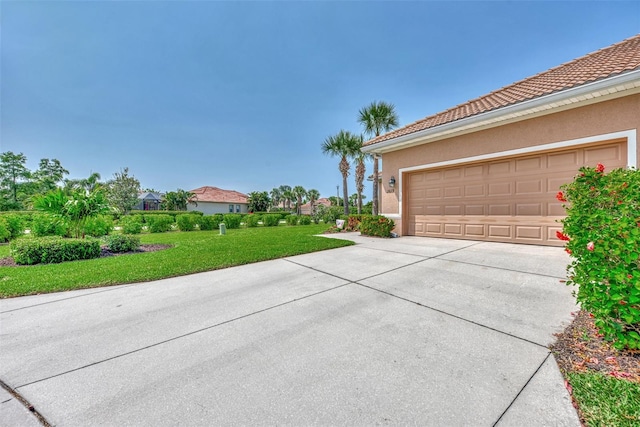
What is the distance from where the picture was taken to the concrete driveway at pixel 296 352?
5.28ft

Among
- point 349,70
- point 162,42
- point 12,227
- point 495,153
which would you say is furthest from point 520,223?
point 12,227

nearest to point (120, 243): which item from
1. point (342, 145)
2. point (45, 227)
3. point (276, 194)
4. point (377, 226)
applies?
point (45, 227)

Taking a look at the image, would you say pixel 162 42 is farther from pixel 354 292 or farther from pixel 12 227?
pixel 354 292

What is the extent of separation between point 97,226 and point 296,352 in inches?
415

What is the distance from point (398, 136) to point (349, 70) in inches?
236

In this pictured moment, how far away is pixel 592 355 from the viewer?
6.79ft

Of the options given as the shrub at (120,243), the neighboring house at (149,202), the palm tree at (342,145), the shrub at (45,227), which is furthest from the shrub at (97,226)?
the neighboring house at (149,202)

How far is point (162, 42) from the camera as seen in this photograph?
34.0 feet

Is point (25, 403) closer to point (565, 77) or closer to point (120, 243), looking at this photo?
point (120, 243)

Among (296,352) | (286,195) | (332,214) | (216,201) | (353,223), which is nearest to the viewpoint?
(296,352)

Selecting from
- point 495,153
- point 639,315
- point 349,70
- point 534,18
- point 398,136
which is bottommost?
point 639,315

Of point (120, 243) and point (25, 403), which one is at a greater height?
point (120, 243)

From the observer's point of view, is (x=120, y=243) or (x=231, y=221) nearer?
(x=120, y=243)

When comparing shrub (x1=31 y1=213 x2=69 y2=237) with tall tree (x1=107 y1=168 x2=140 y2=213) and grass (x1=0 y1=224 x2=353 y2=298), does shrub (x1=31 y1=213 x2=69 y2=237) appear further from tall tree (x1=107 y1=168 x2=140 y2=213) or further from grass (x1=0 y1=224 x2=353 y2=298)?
tall tree (x1=107 y1=168 x2=140 y2=213)
